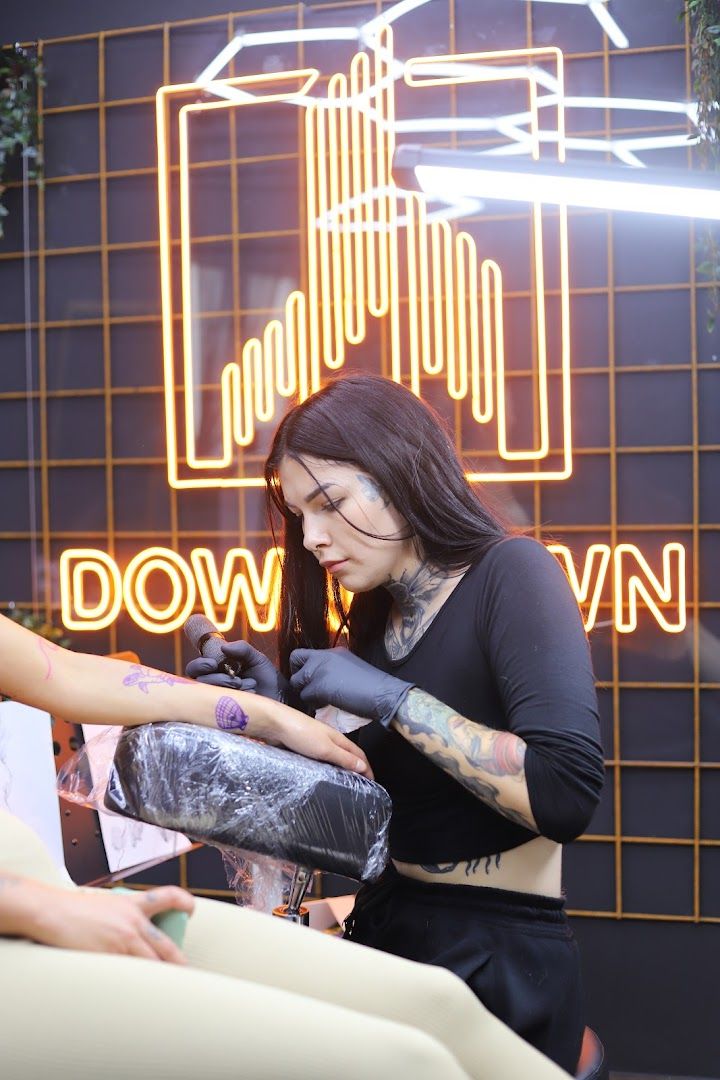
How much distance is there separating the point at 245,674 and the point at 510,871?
1.68 ft

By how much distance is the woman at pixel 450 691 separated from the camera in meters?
1.50

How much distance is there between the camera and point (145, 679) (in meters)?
1.64

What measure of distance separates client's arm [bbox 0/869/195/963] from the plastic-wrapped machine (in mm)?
271

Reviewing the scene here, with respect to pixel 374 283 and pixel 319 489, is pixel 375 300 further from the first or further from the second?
pixel 319 489

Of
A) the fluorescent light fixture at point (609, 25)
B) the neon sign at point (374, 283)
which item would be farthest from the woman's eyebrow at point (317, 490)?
the fluorescent light fixture at point (609, 25)

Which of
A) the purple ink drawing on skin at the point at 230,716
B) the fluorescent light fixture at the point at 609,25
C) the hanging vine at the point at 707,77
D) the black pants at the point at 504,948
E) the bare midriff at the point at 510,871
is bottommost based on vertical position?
the black pants at the point at 504,948

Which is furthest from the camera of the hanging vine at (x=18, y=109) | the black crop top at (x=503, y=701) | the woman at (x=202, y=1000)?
the hanging vine at (x=18, y=109)

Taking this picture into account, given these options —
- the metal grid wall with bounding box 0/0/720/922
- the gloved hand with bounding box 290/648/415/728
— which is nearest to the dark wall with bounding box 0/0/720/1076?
the metal grid wall with bounding box 0/0/720/922

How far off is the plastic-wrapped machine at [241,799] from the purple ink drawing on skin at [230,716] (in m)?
0.18

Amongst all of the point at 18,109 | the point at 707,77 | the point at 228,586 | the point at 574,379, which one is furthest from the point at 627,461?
the point at 18,109

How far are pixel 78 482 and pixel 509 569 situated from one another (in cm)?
240

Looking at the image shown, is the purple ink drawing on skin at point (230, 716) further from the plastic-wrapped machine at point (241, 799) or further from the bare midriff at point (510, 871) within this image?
the bare midriff at point (510, 871)

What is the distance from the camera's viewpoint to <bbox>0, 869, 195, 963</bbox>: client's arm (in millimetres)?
1005

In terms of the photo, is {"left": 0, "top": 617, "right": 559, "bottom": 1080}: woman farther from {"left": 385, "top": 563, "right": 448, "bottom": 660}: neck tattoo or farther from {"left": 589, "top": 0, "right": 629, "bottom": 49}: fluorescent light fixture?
{"left": 589, "top": 0, "right": 629, "bottom": 49}: fluorescent light fixture
